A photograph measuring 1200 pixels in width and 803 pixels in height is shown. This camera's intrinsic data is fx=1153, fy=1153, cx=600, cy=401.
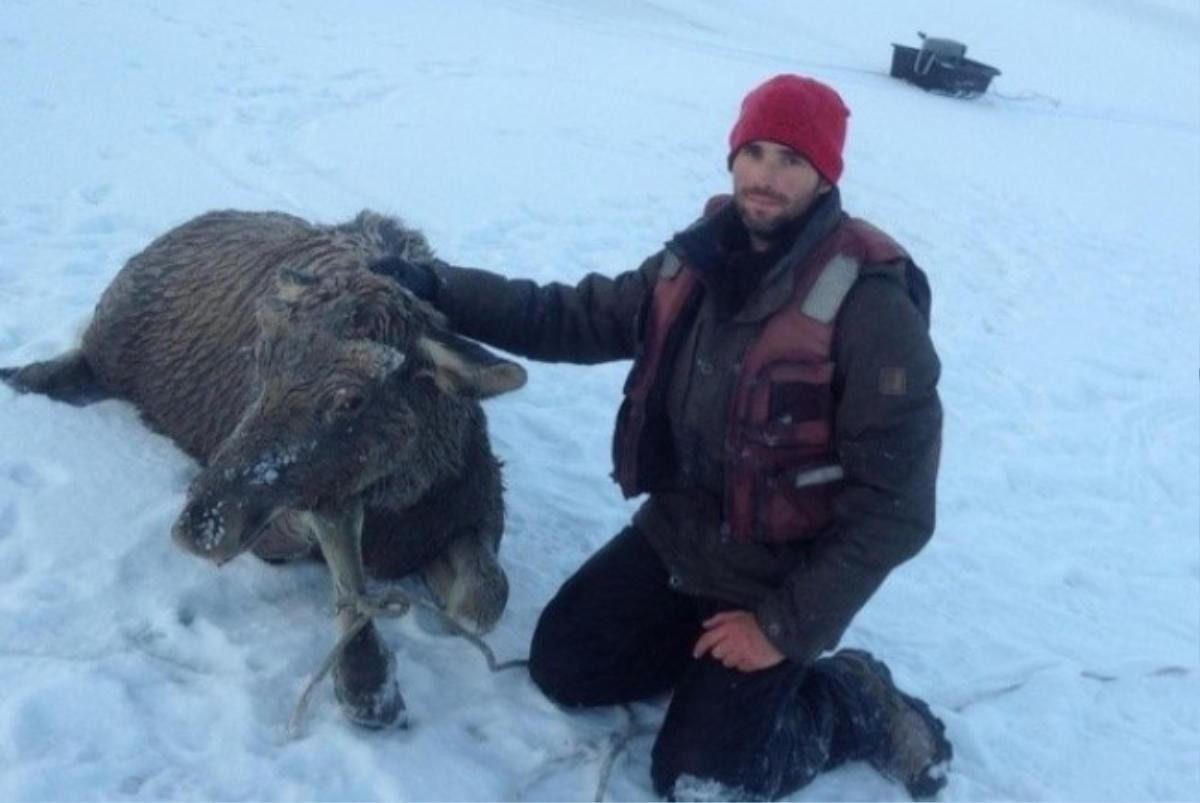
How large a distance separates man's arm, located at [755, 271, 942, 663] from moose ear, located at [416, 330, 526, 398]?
0.99 meters

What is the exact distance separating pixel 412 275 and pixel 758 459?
1.28m

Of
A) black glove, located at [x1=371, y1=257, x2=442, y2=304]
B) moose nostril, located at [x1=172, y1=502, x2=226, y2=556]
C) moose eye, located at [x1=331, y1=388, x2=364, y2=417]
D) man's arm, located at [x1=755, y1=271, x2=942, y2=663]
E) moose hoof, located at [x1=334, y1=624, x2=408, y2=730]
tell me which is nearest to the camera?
moose nostril, located at [x1=172, y1=502, x2=226, y2=556]

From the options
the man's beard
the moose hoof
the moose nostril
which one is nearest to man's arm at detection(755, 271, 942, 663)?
the man's beard

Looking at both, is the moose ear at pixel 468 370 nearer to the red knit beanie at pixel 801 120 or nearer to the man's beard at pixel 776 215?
the man's beard at pixel 776 215

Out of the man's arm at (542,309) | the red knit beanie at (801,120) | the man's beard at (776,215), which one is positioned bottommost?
the man's arm at (542,309)

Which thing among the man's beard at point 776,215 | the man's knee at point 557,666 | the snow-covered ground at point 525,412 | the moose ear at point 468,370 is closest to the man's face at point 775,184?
the man's beard at point 776,215

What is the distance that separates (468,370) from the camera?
11.8 ft

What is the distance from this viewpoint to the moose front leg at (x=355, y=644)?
348 cm

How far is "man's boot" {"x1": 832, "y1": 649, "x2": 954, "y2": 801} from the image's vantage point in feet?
12.4

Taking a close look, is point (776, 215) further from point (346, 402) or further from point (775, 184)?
point (346, 402)

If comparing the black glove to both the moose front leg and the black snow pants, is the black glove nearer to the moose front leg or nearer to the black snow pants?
the moose front leg

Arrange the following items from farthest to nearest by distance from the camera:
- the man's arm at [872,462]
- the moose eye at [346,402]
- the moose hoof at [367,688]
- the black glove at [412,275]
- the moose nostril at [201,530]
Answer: the black glove at [412,275], the moose hoof at [367,688], the moose eye at [346,402], the man's arm at [872,462], the moose nostril at [201,530]

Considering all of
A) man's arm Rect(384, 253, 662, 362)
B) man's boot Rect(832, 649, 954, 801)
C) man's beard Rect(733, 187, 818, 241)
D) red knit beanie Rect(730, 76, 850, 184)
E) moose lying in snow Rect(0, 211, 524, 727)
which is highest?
red knit beanie Rect(730, 76, 850, 184)

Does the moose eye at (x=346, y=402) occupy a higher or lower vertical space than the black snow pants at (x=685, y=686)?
higher
